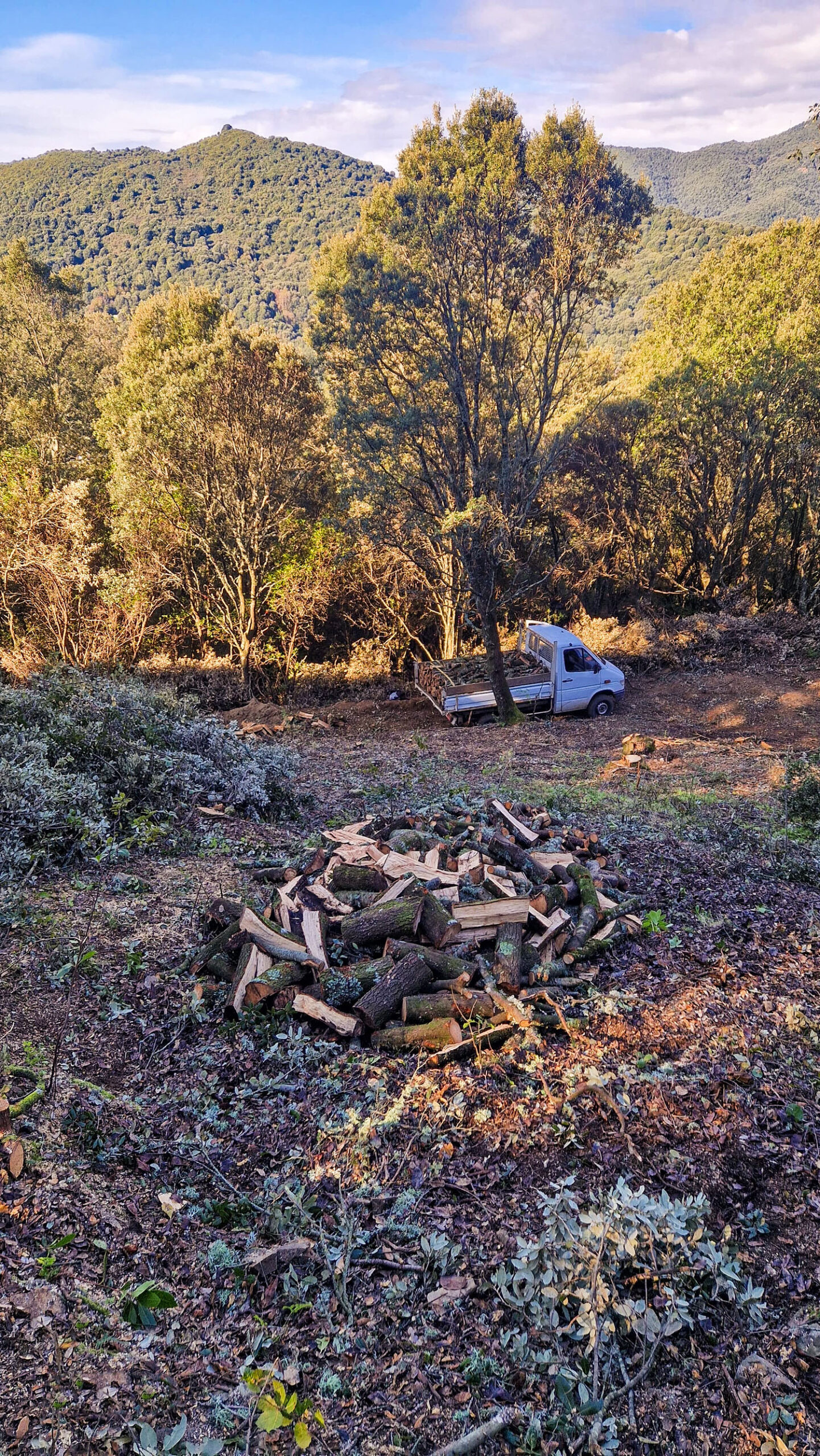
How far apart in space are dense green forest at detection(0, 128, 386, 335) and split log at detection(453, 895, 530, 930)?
52107 mm

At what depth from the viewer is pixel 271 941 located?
4.74 m

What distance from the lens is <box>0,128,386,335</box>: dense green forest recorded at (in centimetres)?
5541

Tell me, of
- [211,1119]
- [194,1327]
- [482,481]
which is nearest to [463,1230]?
[194,1327]

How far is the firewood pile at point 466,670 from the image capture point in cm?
1492

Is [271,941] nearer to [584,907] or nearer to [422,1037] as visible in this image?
[422,1037]

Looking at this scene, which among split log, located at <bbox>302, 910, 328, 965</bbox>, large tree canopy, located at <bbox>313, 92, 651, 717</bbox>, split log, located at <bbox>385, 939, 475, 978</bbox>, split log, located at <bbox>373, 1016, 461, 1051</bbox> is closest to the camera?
split log, located at <bbox>373, 1016, 461, 1051</bbox>

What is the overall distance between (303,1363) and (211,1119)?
1295mm

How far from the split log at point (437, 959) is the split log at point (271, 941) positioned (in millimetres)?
544

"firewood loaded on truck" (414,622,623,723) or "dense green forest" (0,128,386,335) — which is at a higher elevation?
"dense green forest" (0,128,386,335)

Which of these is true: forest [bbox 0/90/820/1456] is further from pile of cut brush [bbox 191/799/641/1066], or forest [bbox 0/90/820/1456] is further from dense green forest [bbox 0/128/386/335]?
dense green forest [bbox 0/128/386/335]

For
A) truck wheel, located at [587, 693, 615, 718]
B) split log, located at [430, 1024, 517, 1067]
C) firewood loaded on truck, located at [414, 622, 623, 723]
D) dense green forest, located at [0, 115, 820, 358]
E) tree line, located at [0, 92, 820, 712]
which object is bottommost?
truck wheel, located at [587, 693, 615, 718]

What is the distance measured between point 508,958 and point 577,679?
10.3 meters

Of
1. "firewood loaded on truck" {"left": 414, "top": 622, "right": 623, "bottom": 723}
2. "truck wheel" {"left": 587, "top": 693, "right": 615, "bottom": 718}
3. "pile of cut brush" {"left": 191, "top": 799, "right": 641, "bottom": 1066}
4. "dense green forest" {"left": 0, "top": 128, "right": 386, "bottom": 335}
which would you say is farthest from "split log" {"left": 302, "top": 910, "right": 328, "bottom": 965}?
"dense green forest" {"left": 0, "top": 128, "right": 386, "bottom": 335}

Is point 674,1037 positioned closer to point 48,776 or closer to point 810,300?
point 48,776
